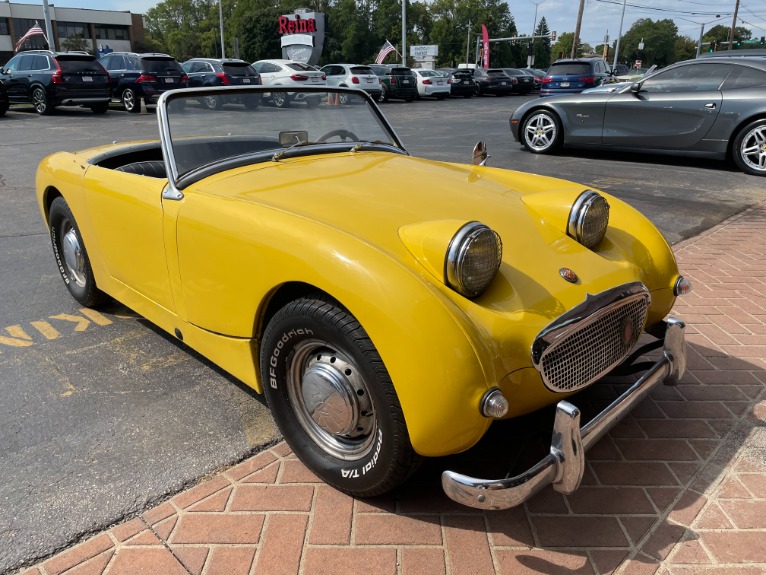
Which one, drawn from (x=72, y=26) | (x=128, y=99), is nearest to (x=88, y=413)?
(x=128, y=99)

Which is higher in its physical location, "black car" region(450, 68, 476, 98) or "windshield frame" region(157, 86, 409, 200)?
"windshield frame" region(157, 86, 409, 200)

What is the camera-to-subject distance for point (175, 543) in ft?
6.84

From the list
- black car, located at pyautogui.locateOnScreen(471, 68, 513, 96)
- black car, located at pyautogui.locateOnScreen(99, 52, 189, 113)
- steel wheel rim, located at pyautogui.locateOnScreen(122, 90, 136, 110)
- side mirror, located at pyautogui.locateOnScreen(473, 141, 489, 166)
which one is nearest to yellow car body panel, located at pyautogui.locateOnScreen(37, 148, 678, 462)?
side mirror, located at pyautogui.locateOnScreen(473, 141, 489, 166)

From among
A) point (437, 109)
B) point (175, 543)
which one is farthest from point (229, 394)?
point (437, 109)

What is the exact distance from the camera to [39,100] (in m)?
18.0

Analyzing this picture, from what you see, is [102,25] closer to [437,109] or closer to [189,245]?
[437,109]

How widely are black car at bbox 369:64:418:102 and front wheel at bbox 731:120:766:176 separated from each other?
59.8ft

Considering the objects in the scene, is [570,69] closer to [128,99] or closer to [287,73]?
[287,73]

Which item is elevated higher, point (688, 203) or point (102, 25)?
point (102, 25)

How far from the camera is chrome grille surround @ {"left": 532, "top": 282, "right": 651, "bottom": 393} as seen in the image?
2.04m

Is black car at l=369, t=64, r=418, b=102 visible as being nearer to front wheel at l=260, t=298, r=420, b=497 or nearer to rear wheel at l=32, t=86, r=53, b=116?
rear wheel at l=32, t=86, r=53, b=116

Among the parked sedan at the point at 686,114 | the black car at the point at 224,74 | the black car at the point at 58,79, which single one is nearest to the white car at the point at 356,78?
the black car at the point at 224,74

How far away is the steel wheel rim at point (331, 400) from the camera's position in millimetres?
2172

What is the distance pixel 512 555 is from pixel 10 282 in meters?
4.20
